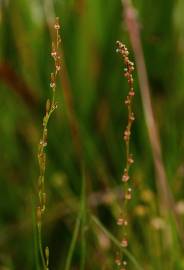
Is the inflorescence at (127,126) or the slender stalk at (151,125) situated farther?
the slender stalk at (151,125)

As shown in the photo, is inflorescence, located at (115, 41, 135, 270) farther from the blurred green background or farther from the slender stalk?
the blurred green background

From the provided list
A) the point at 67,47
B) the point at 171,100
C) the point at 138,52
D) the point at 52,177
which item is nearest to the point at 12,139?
the point at 52,177

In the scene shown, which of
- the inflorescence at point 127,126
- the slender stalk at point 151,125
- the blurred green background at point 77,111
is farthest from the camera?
the blurred green background at point 77,111

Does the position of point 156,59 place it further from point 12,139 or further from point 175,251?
point 175,251

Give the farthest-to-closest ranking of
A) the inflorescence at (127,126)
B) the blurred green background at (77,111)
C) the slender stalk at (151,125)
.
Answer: the blurred green background at (77,111)
the slender stalk at (151,125)
the inflorescence at (127,126)

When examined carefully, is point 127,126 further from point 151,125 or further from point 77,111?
point 77,111

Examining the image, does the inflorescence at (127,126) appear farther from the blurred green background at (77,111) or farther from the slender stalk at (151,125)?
the blurred green background at (77,111)

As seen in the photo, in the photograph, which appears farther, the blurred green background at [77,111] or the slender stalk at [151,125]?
the blurred green background at [77,111]

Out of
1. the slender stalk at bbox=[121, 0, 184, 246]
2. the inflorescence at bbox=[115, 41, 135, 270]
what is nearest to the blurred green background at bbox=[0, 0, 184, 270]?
the slender stalk at bbox=[121, 0, 184, 246]

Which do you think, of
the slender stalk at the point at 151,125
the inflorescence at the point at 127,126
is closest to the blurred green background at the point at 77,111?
the slender stalk at the point at 151,125
